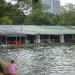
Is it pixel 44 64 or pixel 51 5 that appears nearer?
pixel 44 64

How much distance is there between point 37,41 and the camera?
73.8 meters

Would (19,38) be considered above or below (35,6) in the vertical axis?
below

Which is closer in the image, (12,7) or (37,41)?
(12,7)

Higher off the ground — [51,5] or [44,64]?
[51,5]

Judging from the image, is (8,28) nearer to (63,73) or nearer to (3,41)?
(3,41)

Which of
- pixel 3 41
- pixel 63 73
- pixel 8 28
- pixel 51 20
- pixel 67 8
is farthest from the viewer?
pixel 67 8

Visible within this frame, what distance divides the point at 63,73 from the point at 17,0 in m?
10.4

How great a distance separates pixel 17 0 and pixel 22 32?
5774 cm

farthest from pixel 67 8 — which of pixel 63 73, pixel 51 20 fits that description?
pixel 63 73

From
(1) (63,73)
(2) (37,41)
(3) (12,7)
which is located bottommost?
(2) (37,41)

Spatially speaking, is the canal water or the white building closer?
the canal water

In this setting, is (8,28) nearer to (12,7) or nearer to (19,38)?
(19,38)

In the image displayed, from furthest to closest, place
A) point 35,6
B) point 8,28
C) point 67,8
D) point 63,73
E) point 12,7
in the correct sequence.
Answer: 1. point 67,8
2. point 8,28
3. point 63,73
4. point 12,7
5. point 35,6

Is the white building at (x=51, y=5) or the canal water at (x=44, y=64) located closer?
the canal water at (x=44, y=64)
